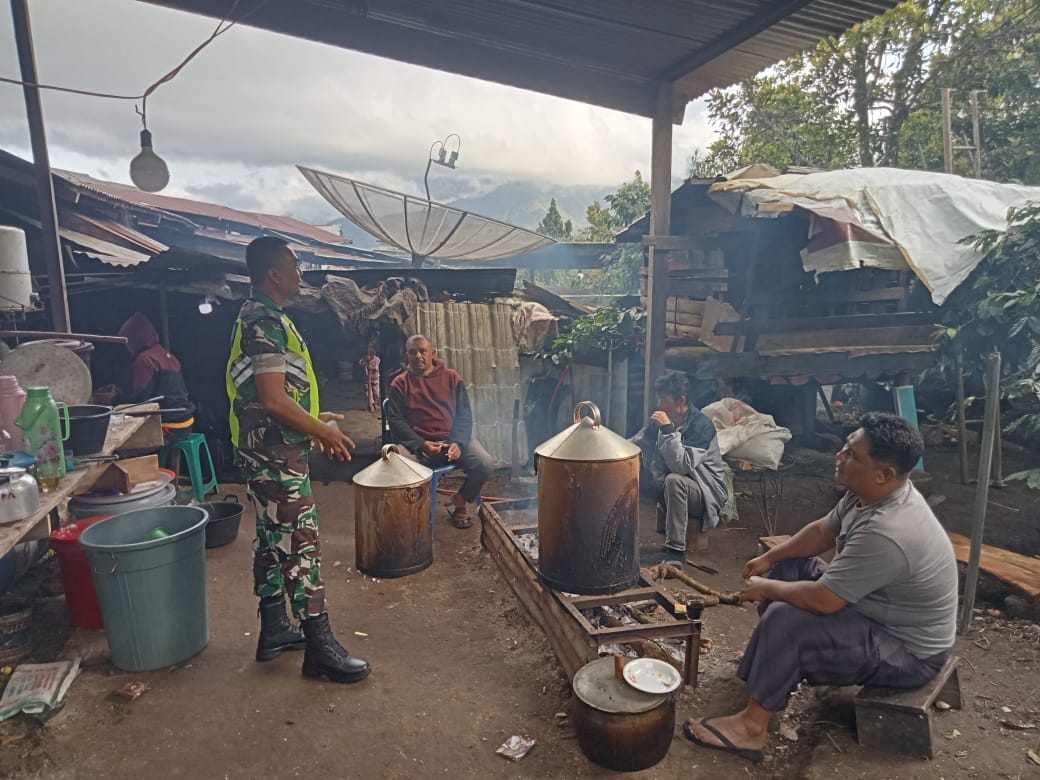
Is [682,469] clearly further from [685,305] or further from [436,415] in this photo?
[685,305]

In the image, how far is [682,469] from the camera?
5418mm

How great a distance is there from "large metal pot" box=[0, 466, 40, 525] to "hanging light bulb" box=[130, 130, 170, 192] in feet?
12.0

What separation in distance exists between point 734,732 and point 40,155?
6598 millimetres

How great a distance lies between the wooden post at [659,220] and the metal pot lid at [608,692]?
3.87 metres

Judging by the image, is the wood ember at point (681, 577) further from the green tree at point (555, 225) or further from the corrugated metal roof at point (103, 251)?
the green tree at point (555, 225)

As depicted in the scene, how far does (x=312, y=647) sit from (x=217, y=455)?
5.21m

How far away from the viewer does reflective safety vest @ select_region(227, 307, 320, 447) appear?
3416mm

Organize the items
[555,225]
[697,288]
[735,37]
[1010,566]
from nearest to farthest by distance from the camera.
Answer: [1010,566]
[735,37]
[697,288]
[555,225]

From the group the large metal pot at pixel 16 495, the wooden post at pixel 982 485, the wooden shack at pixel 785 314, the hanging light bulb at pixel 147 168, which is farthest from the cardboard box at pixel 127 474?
the wooden post at pixel 982 485

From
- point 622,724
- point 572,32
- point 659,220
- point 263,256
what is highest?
point 572,32

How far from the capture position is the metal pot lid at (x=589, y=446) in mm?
3557

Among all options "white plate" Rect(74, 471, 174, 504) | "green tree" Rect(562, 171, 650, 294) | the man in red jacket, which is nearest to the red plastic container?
"white plate" Rect(74, 471, 174, 504)

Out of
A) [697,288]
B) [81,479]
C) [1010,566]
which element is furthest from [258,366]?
[697,288]

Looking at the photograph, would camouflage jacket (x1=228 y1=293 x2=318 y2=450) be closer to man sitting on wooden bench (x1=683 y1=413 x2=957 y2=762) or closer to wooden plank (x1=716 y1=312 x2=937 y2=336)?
man sitting on wooden bench (x1=683 y1=413 x2=957 y2=762)
